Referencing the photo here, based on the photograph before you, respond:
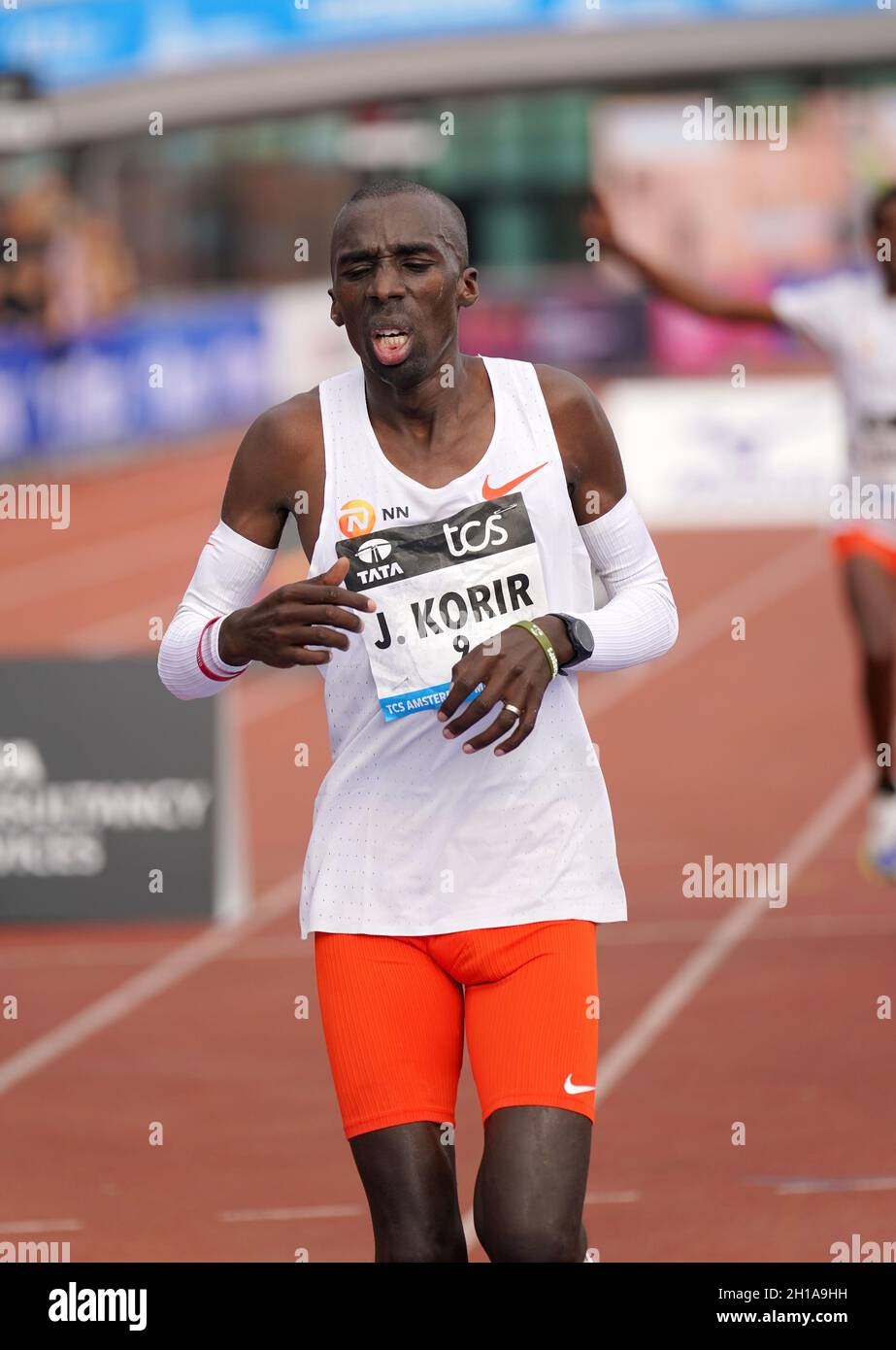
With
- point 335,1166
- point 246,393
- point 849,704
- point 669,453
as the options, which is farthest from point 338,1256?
point 246,393

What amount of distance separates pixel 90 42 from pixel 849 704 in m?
20.6

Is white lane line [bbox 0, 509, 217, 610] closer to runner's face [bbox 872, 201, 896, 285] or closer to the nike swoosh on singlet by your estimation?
runner's face [bbox 872, 201, 896, 285]

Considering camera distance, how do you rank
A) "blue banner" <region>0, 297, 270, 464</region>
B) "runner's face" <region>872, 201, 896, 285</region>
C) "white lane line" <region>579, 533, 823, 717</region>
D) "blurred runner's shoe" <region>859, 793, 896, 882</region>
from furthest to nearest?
"blue banner" <region>0, 297, 270, 464</region> → "white lane line" <region>579, 533, 823, 717</region> → "blurred runner's shoe" <region>859, 793, 896, 882</region> → "runner's face" <region>872, 201, 896, 285</region>

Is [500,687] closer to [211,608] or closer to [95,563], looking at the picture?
[211,608]

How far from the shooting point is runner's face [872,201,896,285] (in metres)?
8.64

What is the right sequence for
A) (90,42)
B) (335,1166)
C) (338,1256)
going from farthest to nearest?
(90,42) < (335,1166) < (338,1256)

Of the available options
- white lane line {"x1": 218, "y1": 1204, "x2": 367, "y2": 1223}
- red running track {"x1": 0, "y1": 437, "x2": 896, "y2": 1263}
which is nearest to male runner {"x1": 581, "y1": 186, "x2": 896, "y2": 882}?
red running track {"x1": 0, "y1": 437, "x2": 896, "y2": 1263}

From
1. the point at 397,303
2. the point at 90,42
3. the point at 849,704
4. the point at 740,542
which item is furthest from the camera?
the point at 90,42

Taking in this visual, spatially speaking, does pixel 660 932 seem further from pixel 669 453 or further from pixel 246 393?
pixel 246 393

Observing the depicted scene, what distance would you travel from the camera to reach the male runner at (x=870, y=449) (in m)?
9.01

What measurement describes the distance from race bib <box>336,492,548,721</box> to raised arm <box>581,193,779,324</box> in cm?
235

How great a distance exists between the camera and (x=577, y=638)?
3953mm

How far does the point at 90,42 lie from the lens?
103 feet

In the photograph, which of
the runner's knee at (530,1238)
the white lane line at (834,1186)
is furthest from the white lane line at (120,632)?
the runner's knee at (530,1238)
